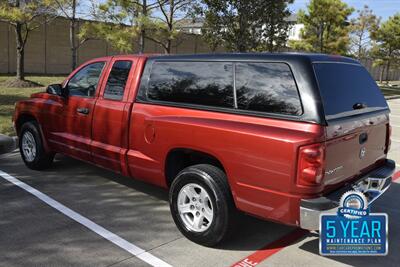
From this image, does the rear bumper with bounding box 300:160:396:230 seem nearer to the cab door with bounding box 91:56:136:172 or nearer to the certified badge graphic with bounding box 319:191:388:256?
the certified badge graphic with bounding box 319:191:388:256

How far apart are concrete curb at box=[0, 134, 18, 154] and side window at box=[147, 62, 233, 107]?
4197 millimetres

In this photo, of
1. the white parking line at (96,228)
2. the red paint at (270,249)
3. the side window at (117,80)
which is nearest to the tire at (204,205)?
the red paint at (270,249)

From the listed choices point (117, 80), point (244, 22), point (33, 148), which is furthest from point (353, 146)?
point (244, 22)

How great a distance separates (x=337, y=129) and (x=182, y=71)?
1.73m

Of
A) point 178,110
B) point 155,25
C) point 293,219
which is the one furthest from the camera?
point 155,25

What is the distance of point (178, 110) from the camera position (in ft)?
14.3

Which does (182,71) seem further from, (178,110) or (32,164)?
(32,164)

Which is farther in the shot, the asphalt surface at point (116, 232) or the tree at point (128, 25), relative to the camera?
the tree at point (128, 25)

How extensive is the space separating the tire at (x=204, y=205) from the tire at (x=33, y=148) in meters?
2.81

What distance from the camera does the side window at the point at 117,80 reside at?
5059 mm

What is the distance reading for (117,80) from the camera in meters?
5.18

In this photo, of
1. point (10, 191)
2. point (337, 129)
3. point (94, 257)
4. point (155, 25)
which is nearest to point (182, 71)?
point (337, 129)

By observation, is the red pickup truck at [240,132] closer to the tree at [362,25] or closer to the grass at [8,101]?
the grass at [8,101]

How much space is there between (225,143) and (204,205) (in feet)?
2.20
